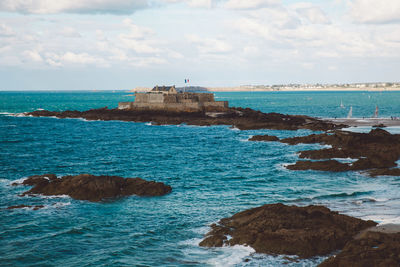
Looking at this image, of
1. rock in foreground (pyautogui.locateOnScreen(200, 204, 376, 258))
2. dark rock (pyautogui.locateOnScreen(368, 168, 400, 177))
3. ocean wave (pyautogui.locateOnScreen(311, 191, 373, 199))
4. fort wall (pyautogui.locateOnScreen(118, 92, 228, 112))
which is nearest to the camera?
rock in foreground (pyautogui.locateOnScreen(200, 204, 376, 258))

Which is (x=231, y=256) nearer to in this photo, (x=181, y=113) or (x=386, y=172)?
(x=386, y=172)

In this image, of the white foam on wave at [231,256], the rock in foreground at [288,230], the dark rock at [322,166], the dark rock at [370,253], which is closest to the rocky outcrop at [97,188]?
the rock in foreground at [288,230]

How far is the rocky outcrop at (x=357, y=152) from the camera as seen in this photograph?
33594mm

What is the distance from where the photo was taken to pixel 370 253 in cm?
1427

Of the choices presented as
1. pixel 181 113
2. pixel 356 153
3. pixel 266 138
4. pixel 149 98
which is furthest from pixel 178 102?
pixel 356 153

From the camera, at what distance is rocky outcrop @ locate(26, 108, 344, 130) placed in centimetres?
6738

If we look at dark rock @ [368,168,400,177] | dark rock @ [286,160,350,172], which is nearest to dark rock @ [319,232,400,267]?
dark rock @ [368,168,400,177]

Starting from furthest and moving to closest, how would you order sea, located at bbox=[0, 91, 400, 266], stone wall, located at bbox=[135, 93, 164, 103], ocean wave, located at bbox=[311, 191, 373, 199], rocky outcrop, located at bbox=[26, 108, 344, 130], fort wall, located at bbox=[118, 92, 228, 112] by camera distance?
stone wall, located at bbox=[135, 93, 164, 103], fort wall, located at bbox=[118, 92, 228, 112], rocky outcrop, located at bbox=[26, 108, 344, 130], ocean wave, located at bbox=[311, 191, 373, 199], sea, located at bbox=[0, 91, 400, 266]

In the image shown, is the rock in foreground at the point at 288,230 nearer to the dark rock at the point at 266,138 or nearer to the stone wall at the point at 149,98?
the dark rock at the point at 266,138

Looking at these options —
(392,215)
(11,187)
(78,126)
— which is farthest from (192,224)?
(78,126)

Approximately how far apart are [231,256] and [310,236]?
10.6 ft

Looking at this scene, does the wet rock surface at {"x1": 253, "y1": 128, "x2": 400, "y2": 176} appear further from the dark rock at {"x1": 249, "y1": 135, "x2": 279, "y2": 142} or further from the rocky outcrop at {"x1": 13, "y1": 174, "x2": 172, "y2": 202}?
the rocky outcrop at {"x1": 13, "y1": 174, "x2": 172, "y2": 202}

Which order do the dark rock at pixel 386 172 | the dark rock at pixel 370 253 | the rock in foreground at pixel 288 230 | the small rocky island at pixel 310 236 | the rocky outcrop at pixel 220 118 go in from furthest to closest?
the rocky outcrop at pixel 220 118
the dark rock at pixel 386 172
the rock in foreground at pixel 288 230
the small rocky island at pixel 310 236
the dark rock at pixel 370 253

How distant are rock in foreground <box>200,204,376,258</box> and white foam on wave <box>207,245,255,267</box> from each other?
32cm
